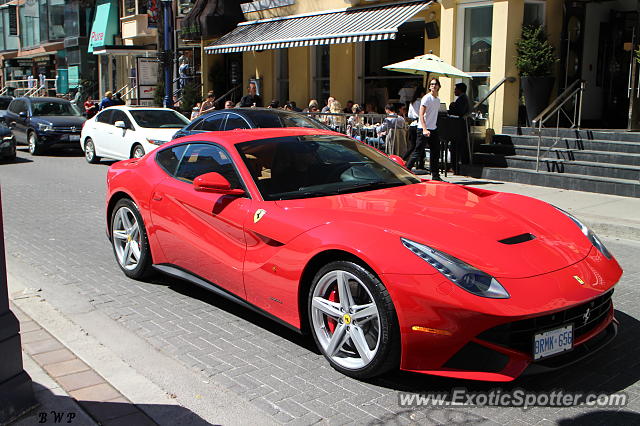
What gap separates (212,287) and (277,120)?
6.50 metres

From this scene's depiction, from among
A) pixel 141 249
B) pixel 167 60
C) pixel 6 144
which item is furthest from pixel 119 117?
pixel 141 249

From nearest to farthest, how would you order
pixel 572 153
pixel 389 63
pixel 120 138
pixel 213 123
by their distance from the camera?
1. pixel 213 123
2. pixel 572 153
3. pixel 120 138
4. pixel 389 63

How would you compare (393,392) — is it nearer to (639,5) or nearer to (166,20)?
(639,5)

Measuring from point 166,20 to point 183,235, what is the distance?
20.6 m

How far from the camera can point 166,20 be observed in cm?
2441

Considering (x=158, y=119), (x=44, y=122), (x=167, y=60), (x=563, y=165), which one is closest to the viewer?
(x=563, y=165)

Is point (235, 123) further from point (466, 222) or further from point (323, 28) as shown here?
point (466, 222)

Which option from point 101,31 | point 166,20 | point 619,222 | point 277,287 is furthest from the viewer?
point 101,31

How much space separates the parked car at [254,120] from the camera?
→ 11.4 m

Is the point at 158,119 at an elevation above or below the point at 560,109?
below

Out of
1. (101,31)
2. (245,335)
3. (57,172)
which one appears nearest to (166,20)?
(57,172)

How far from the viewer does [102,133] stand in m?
17.1

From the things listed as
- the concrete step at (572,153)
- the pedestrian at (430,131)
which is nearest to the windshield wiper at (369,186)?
the pedestrian at (430,131)

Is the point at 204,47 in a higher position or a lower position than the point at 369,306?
higher
